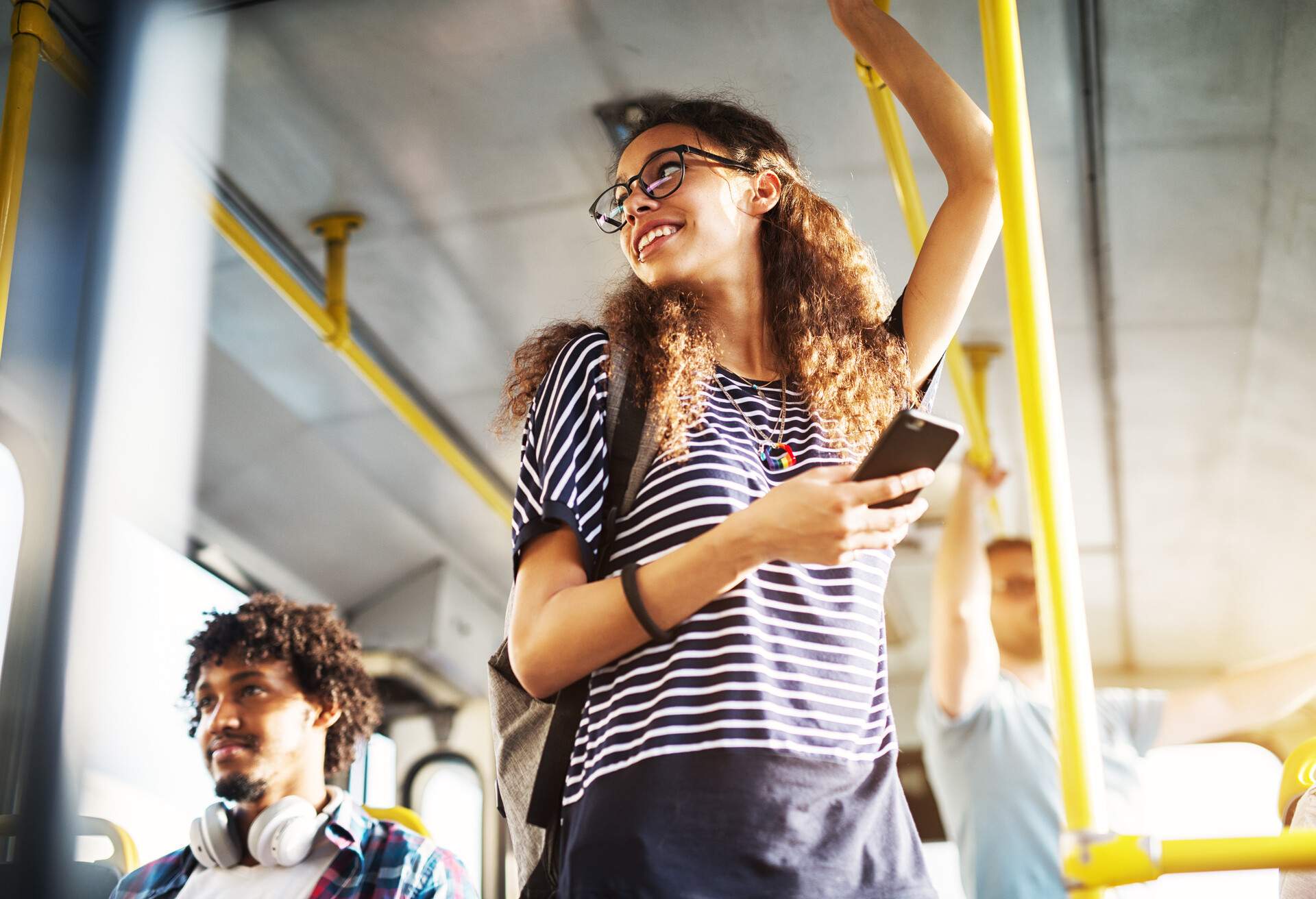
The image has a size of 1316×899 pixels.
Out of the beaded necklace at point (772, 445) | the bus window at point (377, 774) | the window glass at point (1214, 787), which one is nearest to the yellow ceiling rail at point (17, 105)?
the beaded necklace at point (772, 445)

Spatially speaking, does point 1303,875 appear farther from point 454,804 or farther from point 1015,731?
point 454,804

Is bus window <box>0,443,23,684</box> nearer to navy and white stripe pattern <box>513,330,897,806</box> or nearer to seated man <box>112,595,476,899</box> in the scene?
seated man <box>112,595,476,899</box>

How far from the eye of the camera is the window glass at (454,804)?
25.6 feet

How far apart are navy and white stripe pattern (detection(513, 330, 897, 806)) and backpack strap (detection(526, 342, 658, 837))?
1 cm

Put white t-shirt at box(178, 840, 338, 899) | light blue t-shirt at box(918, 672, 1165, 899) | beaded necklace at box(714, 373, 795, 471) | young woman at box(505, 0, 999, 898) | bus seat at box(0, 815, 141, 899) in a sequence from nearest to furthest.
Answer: young woman at box(505, 0, 999, 898)
beaded necklace at box(714, 373, 795, 471)
light blue t-shirt at box(918, 672, 1165, 899)
white t-shirt at box(178, 840, 338, 899)
bus seat at box(0, 815, 141, 899)

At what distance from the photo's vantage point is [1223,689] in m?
3.34

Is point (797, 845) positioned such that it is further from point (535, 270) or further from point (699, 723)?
point (535, 270)

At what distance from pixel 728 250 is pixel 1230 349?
14.9ft

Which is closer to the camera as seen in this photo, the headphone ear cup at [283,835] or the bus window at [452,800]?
the headphone ear cup at [283,835]

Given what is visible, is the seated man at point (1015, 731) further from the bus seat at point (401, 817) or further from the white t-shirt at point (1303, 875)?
the bus seat at point (401, 817)

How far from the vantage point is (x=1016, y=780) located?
3.26 meters

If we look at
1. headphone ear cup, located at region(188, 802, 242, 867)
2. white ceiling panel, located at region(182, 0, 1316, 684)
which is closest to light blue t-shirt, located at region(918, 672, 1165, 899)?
white ceiling panel, located at region(182, 0, 1316, 684)

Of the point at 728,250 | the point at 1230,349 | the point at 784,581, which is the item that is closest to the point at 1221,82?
the point at 1230,349

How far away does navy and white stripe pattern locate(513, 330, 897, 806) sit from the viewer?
1321 millimetres
